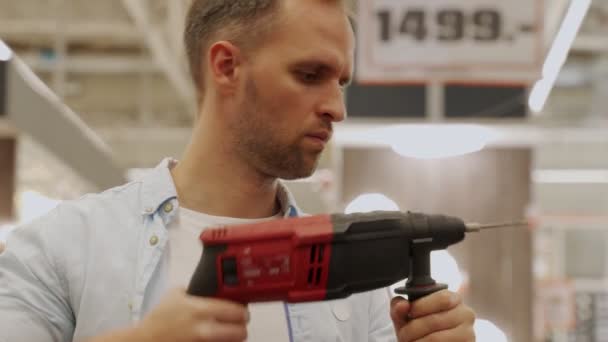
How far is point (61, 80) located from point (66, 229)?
8.33 metres

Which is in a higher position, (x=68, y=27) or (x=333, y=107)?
(x=68, y=27)

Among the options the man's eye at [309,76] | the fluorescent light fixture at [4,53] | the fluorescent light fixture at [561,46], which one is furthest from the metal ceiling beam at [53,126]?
the fluorescent light fixture at [561,46]

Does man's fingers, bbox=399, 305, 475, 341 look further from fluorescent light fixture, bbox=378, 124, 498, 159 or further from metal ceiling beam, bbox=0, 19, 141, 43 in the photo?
metal ceiling beam, bbox=0, 19, 141, 43

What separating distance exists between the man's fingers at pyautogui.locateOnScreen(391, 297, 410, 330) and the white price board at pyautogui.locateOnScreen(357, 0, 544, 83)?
3.15 meters

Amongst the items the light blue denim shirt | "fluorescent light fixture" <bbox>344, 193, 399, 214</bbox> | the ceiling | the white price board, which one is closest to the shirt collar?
the light blue denim shirt

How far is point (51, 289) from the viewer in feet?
4.83

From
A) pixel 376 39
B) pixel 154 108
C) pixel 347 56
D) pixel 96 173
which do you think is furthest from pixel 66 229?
pixel 154 108

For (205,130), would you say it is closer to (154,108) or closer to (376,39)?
(376,39)

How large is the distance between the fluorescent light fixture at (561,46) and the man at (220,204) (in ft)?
9.82

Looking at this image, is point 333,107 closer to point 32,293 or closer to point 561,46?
point 32,293

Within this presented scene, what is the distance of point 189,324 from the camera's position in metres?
1.23

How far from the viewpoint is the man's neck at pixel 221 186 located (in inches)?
65.8

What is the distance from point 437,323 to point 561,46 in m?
3.62

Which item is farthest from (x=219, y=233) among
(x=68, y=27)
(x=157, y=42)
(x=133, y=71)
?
(x=133, y=71)
